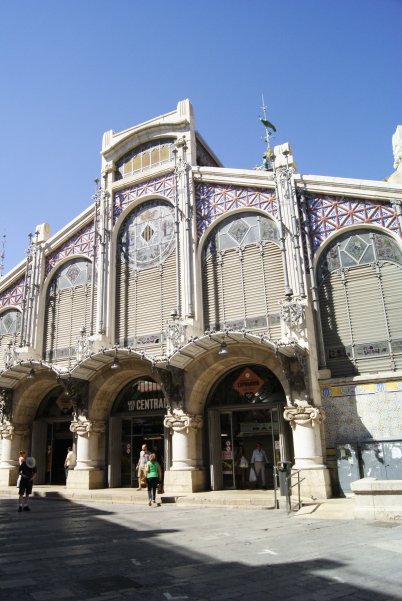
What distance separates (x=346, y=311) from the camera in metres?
18.2

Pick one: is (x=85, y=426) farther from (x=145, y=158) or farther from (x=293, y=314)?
(x=145, y=158)

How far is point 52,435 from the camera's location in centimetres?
2423

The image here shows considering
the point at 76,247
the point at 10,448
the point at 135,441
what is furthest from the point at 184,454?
the point at 76,247

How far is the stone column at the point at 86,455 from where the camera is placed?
790 inches

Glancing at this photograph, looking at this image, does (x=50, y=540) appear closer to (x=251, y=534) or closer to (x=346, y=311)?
(x=251, y=534)

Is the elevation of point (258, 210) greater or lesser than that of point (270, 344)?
greater

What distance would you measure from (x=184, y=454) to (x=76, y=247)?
12.3 m

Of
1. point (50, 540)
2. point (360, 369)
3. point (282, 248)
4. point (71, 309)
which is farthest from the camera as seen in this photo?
point (71, 309)

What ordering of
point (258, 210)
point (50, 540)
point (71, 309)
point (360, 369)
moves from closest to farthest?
→ point (50, 540) < point (360, 369) < point (258, 210) < point (71, 309)

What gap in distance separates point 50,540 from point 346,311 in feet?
41.9

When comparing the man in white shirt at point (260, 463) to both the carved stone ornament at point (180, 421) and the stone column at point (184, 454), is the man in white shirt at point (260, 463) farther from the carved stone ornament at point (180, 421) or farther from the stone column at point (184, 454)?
the carved stone ornament at point (180, 421)

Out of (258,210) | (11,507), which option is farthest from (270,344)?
(11,507)

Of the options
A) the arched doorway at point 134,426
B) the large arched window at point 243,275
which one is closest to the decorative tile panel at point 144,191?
the large arched window at point 243,275

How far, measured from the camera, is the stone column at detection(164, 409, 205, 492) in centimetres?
1792
